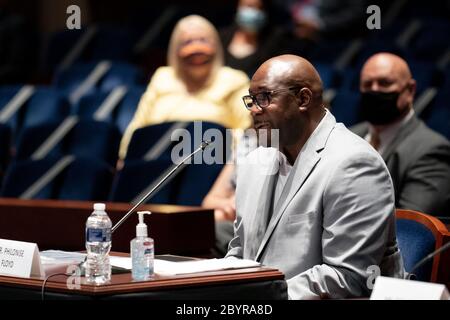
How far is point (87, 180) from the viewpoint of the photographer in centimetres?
373

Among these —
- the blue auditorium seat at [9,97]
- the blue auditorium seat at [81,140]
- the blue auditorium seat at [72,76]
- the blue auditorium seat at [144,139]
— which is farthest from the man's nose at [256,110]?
the blue auditorium seat at [72,76]

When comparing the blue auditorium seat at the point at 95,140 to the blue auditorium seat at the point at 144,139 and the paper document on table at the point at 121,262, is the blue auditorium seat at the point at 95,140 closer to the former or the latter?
the blue auditorium seat at the point at 144,139

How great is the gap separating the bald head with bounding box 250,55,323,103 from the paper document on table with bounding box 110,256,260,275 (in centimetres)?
43

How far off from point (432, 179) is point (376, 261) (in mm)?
1174

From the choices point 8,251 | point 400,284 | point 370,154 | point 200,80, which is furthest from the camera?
point 200,80

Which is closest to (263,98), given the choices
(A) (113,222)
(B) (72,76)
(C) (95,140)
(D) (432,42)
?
(A) (113,222)

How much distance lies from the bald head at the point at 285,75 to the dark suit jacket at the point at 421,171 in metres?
1.05

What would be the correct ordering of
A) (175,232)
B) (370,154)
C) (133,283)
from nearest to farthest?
(133,283) < (370,154) < (175,232)

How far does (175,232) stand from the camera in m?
3.01

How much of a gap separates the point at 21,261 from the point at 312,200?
65 cm

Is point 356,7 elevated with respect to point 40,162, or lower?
elevated
